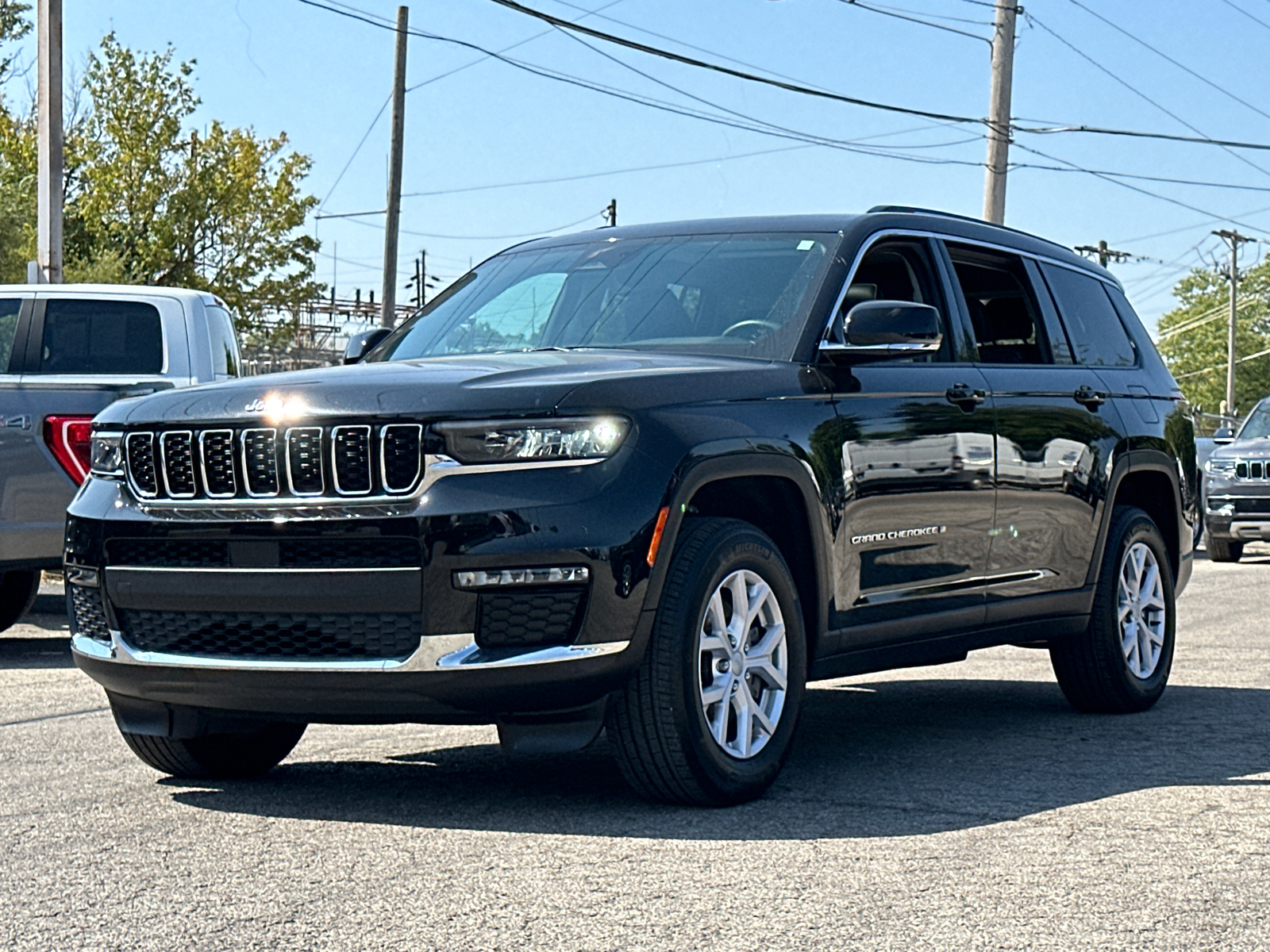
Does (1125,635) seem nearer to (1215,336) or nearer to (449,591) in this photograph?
(449,591)

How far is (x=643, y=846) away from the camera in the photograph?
4898 mm

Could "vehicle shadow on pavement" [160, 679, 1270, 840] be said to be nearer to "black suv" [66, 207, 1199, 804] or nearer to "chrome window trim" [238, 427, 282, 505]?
"black suv" [66, 207, 1199, 804]

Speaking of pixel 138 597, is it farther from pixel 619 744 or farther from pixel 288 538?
pixel 619 744

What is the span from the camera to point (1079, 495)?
747 cm

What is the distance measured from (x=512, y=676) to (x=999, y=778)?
6.30ft

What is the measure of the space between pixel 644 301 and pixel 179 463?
1.86 meters

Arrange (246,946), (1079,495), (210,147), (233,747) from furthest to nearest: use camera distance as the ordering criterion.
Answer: (210,147) → (1079,495) → (233,747) → (246,946)

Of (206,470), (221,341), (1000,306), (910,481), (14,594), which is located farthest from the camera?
(221,341)

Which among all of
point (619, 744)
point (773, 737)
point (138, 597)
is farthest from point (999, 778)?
point (138, 597)

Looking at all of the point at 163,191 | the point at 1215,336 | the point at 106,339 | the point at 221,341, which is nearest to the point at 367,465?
the point at 106,339

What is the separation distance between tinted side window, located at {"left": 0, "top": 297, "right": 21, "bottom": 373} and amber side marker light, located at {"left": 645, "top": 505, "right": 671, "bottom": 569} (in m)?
6.80

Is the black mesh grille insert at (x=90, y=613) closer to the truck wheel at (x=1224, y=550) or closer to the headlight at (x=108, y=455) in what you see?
the headlight at (x=108, y=455)

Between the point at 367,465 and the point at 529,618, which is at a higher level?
the point at 367,465

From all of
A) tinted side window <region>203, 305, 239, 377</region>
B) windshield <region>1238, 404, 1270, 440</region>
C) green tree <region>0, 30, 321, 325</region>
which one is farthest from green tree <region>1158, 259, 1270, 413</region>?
tinted side window <region>203, 305, 239, 377</region>
